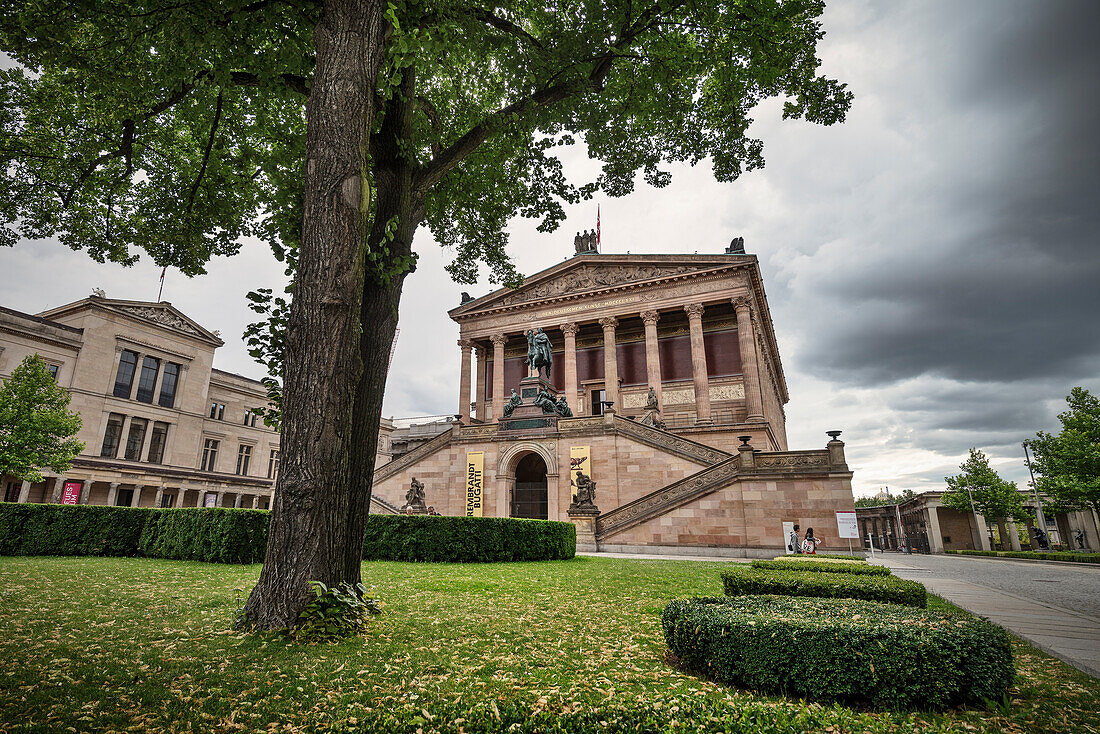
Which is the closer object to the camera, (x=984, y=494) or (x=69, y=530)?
(x=69, y=530)

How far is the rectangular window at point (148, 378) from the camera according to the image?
1689 inches

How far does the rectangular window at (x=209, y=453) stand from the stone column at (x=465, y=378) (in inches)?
963

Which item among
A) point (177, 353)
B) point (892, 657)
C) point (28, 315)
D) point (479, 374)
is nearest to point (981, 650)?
point (892, 657)

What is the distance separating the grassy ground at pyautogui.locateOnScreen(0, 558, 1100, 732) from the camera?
331 cm

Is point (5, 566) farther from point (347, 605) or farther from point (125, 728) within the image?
point (125, 728)

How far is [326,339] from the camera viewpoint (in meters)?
6.09

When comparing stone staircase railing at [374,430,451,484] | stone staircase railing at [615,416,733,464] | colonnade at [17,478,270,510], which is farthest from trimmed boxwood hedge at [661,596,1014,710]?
colonnade at [17,478,270,510]

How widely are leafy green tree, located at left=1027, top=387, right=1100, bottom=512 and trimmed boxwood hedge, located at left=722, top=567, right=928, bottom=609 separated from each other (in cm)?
3606

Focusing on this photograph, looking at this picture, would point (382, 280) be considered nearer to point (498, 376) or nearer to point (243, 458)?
point (498, 376)

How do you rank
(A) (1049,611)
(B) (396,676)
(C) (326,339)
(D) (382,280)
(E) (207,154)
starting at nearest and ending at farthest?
(B) (396,676)
(C) (326,339)
(D) (382,280)
(A) (1049,611)
(E) (207,154)

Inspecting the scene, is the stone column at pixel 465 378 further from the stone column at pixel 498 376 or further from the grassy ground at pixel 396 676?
the grassy ground at pixel 396 676

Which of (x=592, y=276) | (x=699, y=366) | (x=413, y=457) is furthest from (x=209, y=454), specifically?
(x=699, y=366)

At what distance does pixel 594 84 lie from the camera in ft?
32.7

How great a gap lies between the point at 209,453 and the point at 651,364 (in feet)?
135
